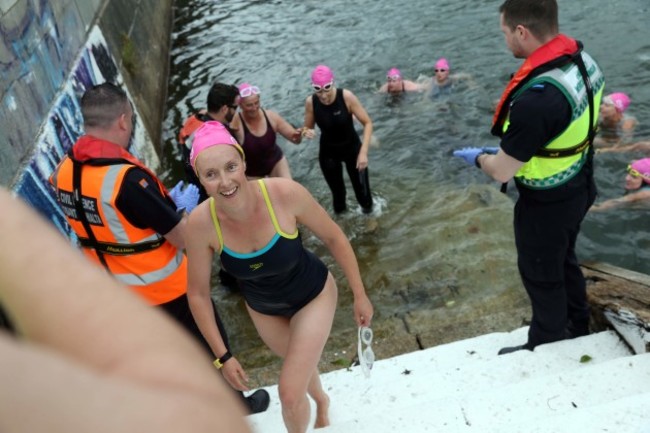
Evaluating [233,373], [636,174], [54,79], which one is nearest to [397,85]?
[636,174]

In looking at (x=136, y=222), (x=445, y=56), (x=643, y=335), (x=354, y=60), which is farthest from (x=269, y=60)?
(x=643, y=335)

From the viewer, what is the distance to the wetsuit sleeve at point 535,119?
3260mm

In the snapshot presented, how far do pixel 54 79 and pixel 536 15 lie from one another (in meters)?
5.65

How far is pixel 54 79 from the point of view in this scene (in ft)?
21.7

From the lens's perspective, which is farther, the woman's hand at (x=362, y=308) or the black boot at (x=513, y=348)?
the black boot at (x=513, y=348)

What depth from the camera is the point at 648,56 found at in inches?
395

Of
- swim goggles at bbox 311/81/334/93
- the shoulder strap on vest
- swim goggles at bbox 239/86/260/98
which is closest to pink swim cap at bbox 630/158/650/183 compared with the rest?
swim goggles at bbox 311/81/334/93

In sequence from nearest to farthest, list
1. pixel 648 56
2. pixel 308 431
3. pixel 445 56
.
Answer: pixel 308 431 < pixel 648 56 < pixel 445 56

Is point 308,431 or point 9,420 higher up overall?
point 9,420

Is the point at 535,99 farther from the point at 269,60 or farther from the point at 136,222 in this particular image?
the point at 269,60

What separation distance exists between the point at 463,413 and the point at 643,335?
1.36 meters

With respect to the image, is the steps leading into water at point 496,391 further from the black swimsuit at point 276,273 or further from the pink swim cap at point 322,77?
the pink swim cap at point 322,77

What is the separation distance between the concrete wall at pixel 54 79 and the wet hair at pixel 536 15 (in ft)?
13.4

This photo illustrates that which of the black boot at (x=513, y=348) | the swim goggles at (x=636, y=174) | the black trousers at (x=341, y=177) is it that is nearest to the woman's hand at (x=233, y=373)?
the black boot at (x=513, y=348)
